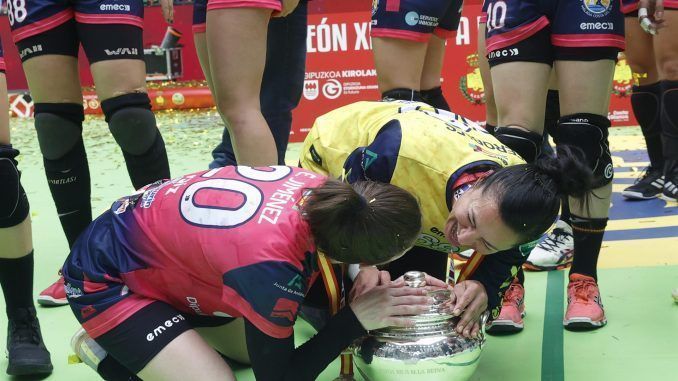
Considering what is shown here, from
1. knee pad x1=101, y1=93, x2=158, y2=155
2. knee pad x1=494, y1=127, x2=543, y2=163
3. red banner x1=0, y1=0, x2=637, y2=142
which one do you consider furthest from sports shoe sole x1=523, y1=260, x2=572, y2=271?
red banner x1=0, y1=0, x2=637, y2=142

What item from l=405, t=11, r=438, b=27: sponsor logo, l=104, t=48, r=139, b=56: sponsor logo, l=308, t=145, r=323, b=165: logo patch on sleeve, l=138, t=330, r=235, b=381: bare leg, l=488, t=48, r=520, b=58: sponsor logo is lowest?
l=138, t=330, r=235, b=381: bare leg

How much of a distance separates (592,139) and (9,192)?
172 centimetres

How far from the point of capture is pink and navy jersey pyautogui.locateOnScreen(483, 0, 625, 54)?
101 inches

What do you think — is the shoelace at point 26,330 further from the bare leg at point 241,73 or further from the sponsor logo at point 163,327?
the bare leg at point 241,73

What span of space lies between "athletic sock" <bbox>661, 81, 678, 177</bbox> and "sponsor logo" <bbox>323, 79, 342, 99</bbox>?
10.7 feet

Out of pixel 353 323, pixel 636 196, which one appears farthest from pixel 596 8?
pixel 636 196

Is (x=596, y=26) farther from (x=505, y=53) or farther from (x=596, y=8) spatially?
(x=505, y=53)

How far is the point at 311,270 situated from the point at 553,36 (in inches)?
50.2

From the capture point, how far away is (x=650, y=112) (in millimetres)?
3951

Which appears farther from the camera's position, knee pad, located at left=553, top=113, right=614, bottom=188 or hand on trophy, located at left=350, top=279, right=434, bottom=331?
knee pad, located at left=553, top=113, right=614, bottom=188

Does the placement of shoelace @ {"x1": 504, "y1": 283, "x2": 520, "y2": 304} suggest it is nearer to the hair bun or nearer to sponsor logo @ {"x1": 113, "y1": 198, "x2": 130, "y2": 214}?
the hair bun

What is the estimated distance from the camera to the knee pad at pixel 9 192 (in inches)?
88.7

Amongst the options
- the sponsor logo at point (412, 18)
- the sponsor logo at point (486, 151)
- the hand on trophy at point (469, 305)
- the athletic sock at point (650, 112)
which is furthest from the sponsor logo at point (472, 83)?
the hand on trophy at point (469, 305)

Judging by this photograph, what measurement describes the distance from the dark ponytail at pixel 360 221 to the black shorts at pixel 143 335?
421 mm
